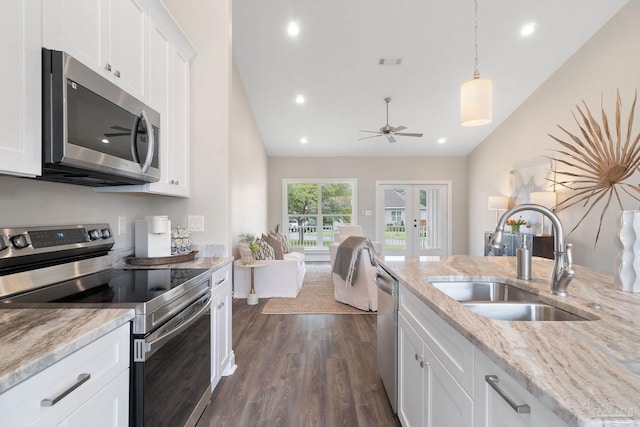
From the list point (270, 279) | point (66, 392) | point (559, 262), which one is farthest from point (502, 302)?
point (270, 279)

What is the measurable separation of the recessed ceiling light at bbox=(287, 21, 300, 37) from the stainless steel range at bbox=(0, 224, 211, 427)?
344 centimetres

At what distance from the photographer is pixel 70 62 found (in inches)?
47.5

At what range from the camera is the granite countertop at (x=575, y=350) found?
1.70 feet

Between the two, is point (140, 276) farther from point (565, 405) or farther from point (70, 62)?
point (565, 405)

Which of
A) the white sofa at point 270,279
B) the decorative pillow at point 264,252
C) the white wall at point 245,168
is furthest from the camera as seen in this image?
the white wall at point 245,168

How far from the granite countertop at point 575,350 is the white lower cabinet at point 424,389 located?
0.23m

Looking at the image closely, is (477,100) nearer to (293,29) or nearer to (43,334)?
(293,29)

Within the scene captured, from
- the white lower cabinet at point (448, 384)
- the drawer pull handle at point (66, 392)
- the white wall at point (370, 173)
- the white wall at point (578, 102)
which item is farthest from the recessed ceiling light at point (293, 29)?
the drawer pull handle at point (66, 392)

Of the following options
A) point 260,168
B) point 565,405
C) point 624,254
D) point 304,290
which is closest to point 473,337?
point 565,405

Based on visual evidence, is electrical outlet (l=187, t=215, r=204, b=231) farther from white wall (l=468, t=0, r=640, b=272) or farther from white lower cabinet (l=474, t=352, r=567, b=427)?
white wall (l=468, t=0, r=640, b=272)

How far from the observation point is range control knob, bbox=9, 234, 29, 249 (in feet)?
4.20

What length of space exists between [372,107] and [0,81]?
17.8 feet

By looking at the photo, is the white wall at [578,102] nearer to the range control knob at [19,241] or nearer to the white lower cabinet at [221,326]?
the white lower cabinet at [221,326]

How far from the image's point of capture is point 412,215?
26.8 ft
